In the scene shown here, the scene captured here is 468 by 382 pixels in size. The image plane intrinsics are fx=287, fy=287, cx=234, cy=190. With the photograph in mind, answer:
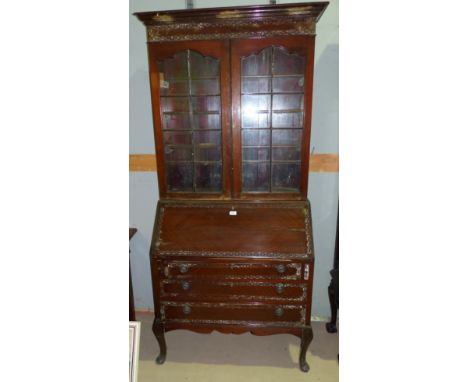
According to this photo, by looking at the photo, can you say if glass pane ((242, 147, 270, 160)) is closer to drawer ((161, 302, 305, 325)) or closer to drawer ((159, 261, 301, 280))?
drawer ((159, 261, 301, 280))

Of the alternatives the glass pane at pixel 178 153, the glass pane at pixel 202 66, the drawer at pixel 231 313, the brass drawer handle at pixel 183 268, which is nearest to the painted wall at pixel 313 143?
the glass pane at pixel 178 153

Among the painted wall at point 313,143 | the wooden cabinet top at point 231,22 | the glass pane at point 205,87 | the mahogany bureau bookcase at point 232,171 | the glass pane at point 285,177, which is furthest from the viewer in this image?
the painted wall at point 313,143

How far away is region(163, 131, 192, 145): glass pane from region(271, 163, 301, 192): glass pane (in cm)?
64

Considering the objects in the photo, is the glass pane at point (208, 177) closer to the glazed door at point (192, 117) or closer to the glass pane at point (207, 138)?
the glazed door at point (192, 117)

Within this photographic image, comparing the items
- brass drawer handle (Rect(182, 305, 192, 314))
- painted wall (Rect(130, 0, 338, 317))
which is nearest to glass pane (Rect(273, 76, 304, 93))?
painted wall (Rect(130, 0, 338, 317))

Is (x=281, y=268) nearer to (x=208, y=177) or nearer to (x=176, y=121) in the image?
(x=208, y=177)

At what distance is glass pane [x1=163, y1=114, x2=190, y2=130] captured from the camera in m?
2.01

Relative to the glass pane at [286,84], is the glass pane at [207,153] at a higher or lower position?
lower

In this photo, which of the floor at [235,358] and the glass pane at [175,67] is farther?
the floor at [235,358]

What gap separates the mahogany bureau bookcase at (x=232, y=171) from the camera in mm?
1837

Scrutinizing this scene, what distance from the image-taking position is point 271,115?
195cm

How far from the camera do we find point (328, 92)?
91.5 inches
